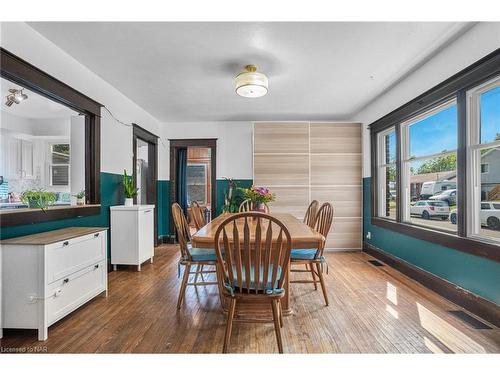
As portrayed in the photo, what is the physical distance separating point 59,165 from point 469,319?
20.0 ft

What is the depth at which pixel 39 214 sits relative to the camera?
232 centimetres

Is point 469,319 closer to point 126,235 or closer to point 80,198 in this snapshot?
point 126,235

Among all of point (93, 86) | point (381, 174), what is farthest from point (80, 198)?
point (381, 174)

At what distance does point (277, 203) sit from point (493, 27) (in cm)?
335

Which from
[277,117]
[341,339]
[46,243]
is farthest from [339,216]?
[46,243]

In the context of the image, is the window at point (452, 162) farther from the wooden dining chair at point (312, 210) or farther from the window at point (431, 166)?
the wooden dining chair at point (312, 210)

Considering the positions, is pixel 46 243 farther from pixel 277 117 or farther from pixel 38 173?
pixel 277 117

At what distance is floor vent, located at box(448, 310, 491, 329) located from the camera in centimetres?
201

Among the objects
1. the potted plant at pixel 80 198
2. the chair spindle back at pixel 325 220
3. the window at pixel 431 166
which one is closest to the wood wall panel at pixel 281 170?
the window at pixel 431 166

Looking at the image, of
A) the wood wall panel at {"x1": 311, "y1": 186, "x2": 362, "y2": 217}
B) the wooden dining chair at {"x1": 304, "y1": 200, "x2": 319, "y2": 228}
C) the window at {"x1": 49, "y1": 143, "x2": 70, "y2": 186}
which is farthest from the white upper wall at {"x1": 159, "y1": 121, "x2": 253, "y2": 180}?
the wooden dining chair at {"x1": 304, "y1": 200, "x2": 319, "y2": 228}
